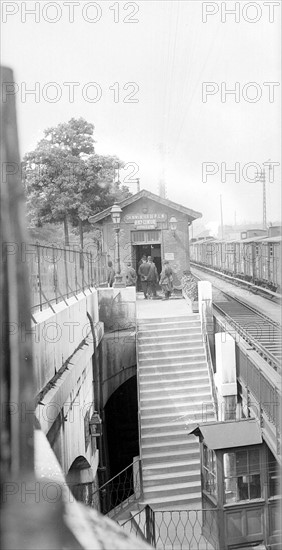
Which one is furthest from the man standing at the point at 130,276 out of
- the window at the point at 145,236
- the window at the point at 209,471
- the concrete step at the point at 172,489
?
the concrete step at the point at 172,489

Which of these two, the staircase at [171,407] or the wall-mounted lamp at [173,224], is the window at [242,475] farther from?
the wall-mounted lamp at [173,224]

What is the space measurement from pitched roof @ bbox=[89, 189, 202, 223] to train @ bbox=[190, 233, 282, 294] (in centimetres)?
16

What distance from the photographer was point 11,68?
138 centimetres

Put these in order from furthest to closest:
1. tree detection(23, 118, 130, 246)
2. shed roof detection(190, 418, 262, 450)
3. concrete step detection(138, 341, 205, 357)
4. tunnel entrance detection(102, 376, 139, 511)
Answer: concrete step detection(138, 341, 205, 357)
tunnel entrance detection(102, 376, 139, 511)
shed roof detection(190, 418, 262, 450)
tree detection(23, 118, 130, 246)

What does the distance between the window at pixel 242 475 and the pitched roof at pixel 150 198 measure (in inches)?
33.4

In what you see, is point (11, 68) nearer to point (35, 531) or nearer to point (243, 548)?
point (35, 531)

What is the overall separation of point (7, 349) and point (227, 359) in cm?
110

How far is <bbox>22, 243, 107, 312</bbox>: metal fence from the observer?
4.96ft

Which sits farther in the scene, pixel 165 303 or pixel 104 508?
pixel 165 303

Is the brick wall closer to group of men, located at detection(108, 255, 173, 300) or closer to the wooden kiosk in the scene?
group of men, located at detection(108, 255, 173, 300)

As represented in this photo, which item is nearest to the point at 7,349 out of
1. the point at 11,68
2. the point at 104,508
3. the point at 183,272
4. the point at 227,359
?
the point at 11,68

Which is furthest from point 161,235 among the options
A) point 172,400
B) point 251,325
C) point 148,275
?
point 172,400

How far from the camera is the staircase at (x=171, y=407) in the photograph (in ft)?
→ 6.92

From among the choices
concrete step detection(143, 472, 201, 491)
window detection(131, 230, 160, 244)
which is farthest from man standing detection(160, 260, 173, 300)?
concrete step detection(143, 472, 201, 491)
